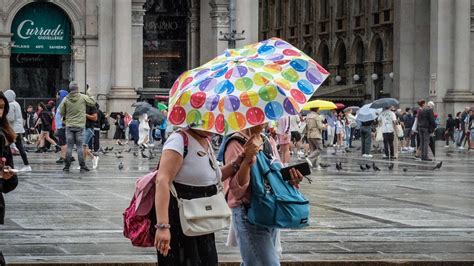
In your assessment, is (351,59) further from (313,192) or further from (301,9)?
(313,192)

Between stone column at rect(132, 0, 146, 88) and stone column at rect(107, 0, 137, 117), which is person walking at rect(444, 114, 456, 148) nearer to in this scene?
stone column at rect(132, 0, 146, 88)

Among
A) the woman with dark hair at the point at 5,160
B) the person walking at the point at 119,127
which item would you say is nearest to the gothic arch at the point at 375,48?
the person walking at the point at 119,127

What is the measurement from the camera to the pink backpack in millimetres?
8391

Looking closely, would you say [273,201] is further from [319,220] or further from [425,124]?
[425,124]

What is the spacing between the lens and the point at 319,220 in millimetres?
16922

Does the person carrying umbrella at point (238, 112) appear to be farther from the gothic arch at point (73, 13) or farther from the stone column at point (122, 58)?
the gothic arch at point (73, 13)

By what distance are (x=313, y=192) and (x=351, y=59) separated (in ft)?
172

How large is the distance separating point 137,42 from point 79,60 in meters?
2.99

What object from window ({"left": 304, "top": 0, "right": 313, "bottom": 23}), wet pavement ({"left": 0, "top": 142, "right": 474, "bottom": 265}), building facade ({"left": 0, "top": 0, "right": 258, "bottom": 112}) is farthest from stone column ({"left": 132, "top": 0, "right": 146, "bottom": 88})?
window ({"left": 304, "top": 0, "right": 313, "bottom": 23})

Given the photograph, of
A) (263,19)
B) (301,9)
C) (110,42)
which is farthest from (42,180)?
(263,19)

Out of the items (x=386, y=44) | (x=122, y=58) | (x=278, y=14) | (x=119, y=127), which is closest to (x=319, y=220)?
(x=119, y=127)

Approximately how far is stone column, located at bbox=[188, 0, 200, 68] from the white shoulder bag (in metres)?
47.1

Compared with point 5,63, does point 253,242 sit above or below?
below

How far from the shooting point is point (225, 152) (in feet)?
30.8
